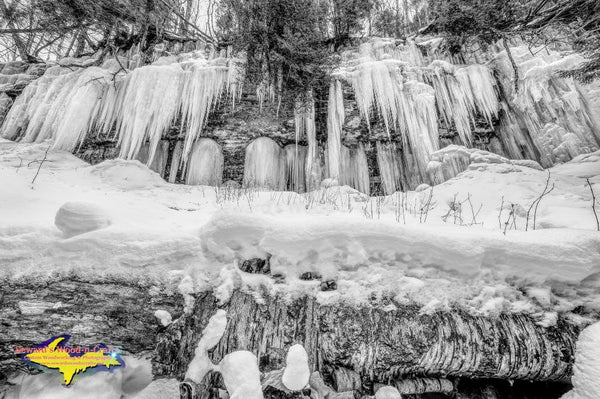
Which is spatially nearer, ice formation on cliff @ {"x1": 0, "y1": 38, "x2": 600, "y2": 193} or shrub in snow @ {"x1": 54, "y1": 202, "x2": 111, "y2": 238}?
shrub in snow @ {"x1": 54, "y1": 202, "x2": 111, "y2": 238}

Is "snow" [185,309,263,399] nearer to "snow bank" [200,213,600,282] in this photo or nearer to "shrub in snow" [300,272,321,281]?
"snow bank" [200,213,600,282]

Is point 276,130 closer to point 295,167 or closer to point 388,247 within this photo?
point 295,167

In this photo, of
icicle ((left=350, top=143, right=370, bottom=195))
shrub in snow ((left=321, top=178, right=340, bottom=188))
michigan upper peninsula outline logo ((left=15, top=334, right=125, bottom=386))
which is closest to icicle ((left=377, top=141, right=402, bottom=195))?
icicle ((left=350, top=143, right=370, bottom=195))

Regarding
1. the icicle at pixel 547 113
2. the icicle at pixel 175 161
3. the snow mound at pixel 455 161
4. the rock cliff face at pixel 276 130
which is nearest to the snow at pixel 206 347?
the rock cliff face at pixel 276 130

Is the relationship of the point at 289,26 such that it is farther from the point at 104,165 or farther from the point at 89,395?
the point at 89,395

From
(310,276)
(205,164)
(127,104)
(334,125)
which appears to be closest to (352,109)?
(334,125)

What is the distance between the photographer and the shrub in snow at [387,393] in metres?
1.99

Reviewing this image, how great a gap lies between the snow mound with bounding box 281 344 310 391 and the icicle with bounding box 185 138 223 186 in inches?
214

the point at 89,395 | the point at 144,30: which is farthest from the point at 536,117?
the point at 144,30

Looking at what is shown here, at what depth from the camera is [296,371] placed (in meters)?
1.86

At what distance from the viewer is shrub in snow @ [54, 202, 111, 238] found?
2256 millimetres

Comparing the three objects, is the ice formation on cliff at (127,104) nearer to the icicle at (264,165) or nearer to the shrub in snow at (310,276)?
the icicle at (264,165)

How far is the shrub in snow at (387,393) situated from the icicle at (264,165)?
204 inches

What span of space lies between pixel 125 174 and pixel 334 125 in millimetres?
5393
